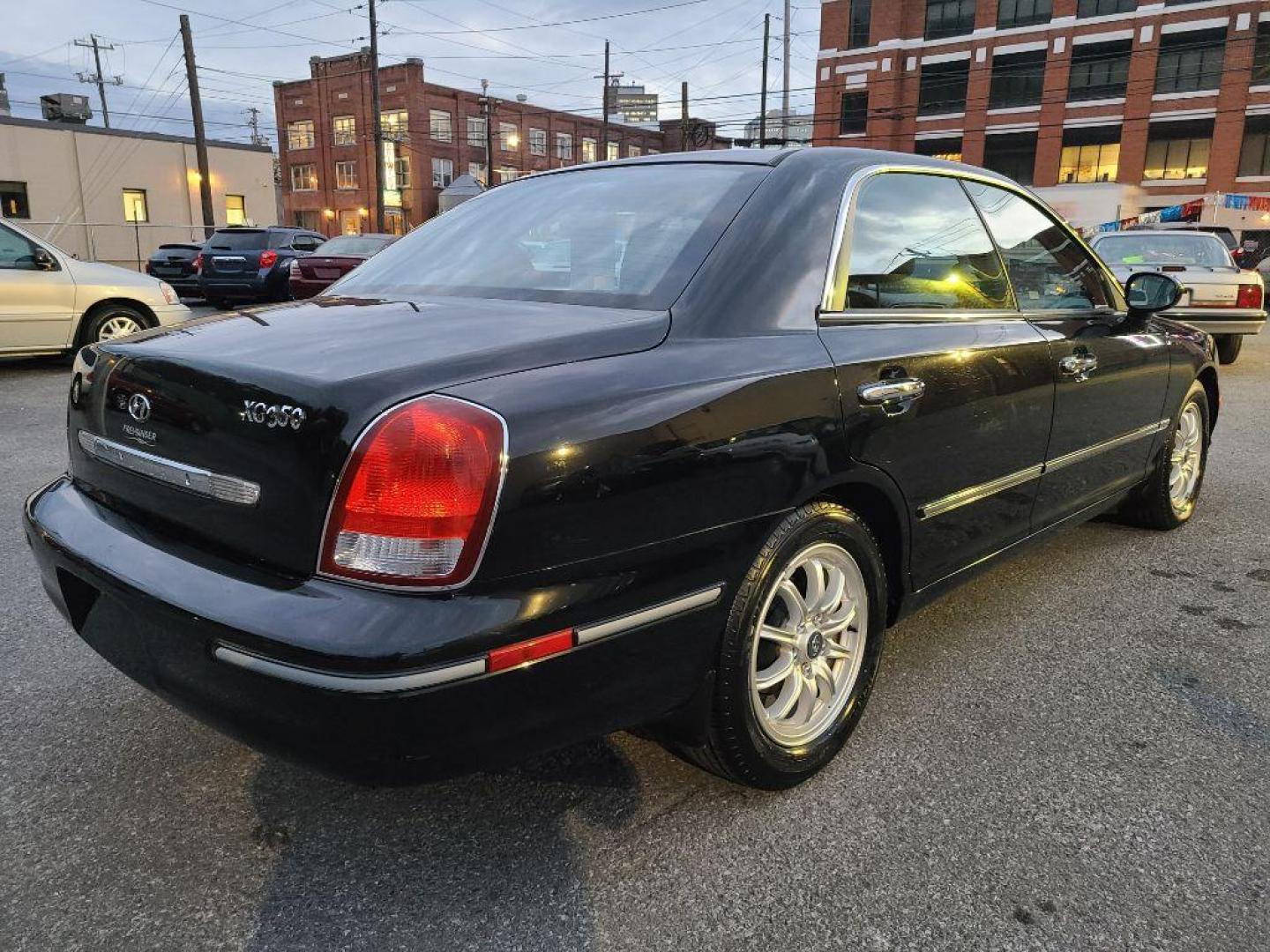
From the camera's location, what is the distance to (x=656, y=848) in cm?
209

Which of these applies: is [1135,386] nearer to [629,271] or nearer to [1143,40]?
[629,271]

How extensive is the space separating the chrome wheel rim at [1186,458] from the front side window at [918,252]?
1984 millimetres

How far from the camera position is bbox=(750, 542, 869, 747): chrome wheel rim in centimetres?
227

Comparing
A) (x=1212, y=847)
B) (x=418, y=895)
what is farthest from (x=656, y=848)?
(x=1212, y=847)

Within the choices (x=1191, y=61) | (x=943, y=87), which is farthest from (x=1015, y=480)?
(x=943, y=87)

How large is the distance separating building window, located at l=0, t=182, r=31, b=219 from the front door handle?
35.6 metres

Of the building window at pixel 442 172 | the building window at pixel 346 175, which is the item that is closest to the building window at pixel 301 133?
the building window at pixel 346 175

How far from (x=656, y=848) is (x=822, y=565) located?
0.81 metres

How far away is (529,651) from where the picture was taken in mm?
1677

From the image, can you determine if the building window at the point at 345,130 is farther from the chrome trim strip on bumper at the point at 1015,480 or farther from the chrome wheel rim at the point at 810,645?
the chrome wheel rim at the point at 810,645

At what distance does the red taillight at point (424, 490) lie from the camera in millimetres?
1626

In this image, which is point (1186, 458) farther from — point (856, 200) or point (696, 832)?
point (696, 832)

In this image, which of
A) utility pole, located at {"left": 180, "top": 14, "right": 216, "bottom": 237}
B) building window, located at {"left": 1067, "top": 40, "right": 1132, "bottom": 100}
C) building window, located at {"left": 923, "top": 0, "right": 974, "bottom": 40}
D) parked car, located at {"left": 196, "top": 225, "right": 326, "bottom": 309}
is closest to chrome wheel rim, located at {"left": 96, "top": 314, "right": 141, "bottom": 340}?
parked car, located at {"left": 196, "top": 225, "right": 326, "bottom": 309}

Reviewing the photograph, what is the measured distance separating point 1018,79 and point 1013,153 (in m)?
3.42
